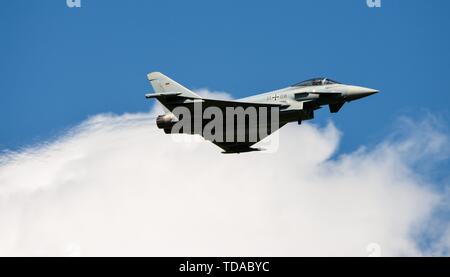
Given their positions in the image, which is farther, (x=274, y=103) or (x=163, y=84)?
(x=163, y=84)

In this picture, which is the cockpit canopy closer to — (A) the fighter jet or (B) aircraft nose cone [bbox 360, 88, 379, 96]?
(A) the fighter jet

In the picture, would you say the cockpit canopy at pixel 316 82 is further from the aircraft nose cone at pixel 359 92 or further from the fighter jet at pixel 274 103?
the aircraft nose cone at pixel 359 92

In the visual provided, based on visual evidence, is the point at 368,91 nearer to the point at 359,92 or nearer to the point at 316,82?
the point at 359,92

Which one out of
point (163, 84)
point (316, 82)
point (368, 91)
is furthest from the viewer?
point (163, 84)

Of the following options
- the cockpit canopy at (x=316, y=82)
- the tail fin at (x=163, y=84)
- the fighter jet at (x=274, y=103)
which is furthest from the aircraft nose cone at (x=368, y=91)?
the tail fin at (x=163, y=84)

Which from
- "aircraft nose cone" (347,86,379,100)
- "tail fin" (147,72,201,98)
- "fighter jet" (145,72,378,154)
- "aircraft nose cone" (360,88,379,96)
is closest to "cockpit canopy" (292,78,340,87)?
"fighter jet" (145,72,378,154)

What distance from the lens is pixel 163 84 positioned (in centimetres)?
4422

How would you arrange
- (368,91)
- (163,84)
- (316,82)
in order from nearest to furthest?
Answer: (368,91) → (316,82) → (163,84)

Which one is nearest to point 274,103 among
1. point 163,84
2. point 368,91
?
point 368,91

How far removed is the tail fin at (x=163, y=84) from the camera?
43250mm

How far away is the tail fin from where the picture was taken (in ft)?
142

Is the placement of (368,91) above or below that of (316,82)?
below
